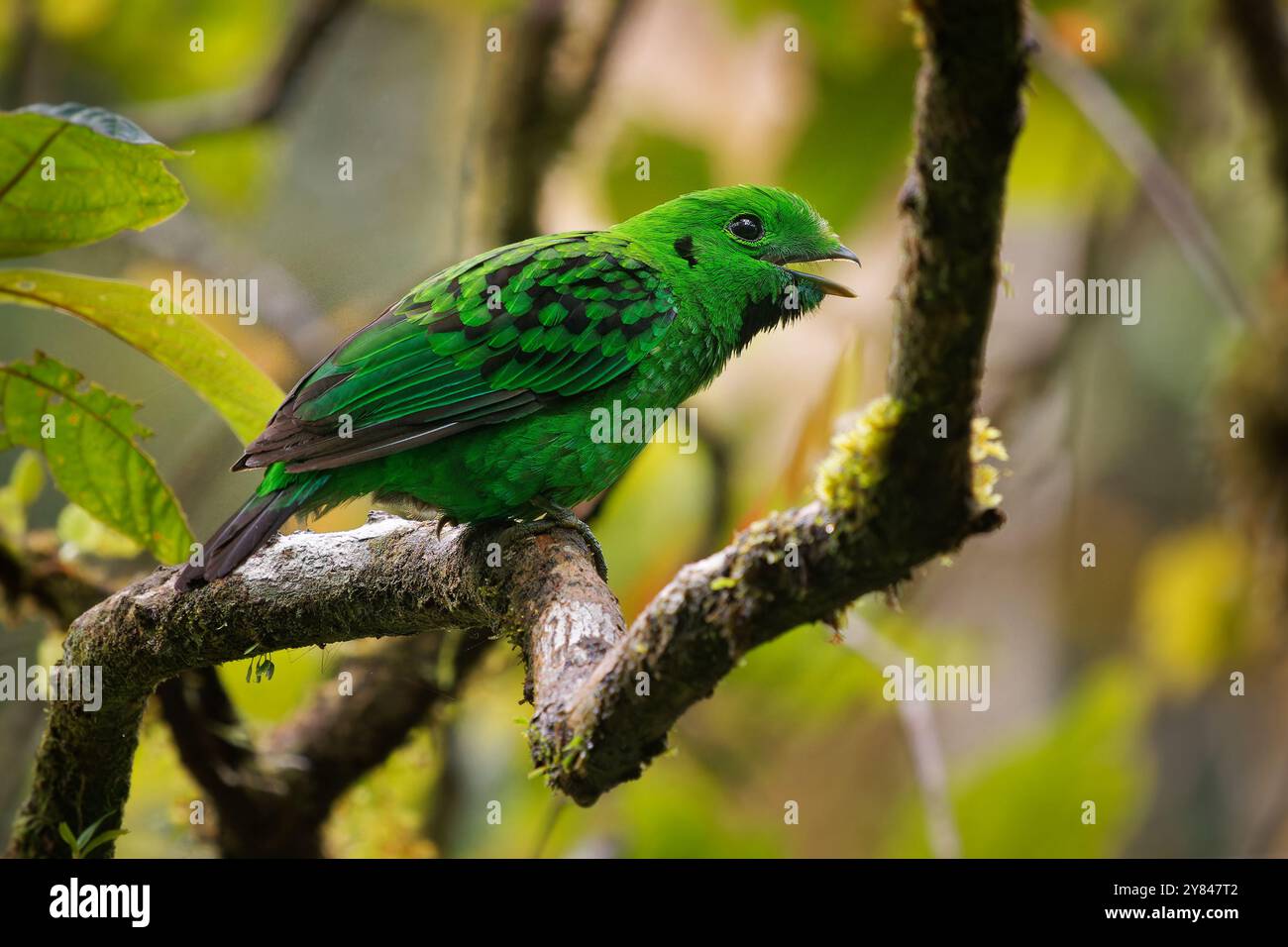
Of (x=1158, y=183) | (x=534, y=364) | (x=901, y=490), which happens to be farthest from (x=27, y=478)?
(x=1158, y=183)

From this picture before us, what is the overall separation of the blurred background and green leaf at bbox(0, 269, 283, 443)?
Result: 61 cm

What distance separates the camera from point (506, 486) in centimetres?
339

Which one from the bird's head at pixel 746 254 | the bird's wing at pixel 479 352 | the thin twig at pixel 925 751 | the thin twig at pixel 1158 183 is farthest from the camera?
the thin twig at pixel 1158 183

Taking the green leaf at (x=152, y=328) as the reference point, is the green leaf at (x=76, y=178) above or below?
above

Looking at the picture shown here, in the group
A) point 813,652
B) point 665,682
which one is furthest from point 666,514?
point 665,682

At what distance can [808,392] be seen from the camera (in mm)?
7484

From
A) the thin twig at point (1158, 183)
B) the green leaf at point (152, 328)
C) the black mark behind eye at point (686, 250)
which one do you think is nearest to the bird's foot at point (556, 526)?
the green leaf at point (152, 328)

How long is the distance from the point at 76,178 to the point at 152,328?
42 cm

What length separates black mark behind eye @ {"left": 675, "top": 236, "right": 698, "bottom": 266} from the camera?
385 cm

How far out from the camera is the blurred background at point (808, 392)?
513 cm

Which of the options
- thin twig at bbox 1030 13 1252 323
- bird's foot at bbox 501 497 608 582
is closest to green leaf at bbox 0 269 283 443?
bird's foot at bbox 501 497 608 582

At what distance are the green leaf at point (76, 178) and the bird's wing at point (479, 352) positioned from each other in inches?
25.9

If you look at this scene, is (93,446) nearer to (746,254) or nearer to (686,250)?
(686,250)

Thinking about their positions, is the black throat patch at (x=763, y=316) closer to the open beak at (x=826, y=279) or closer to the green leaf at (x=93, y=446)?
the open beak at (x=826, y=279)
